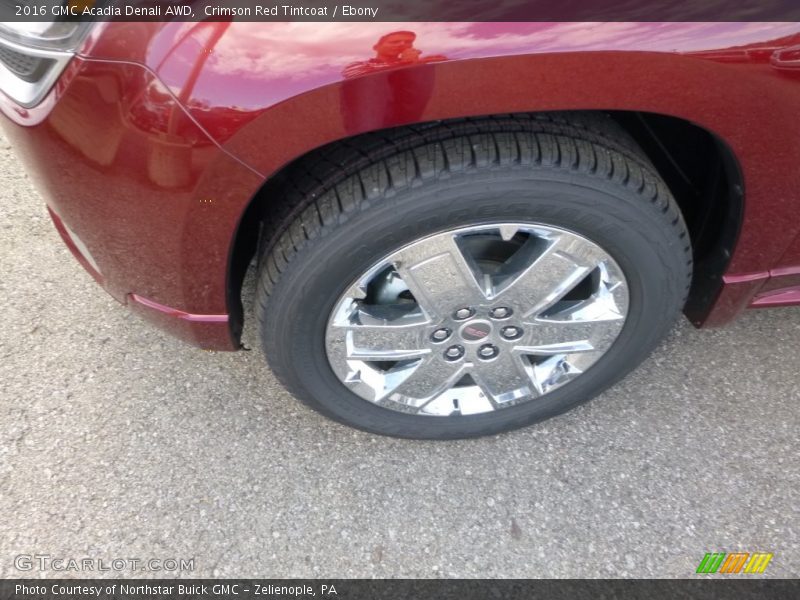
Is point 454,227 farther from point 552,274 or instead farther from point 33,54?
point 33,54

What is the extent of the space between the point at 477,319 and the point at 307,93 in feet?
2.42

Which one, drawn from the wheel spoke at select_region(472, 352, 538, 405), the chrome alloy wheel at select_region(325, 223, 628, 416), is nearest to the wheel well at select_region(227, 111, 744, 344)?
the chrome alloy wheel at select_region(325, 223, 628, 416)

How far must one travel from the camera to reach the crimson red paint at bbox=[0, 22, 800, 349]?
47.4 inches

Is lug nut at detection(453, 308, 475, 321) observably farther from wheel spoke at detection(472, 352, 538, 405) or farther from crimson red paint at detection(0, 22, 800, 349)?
crimson red paint at detection(0, 22, 800, 349)

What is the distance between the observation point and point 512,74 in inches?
49.3

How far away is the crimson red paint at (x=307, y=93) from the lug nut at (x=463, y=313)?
54cm

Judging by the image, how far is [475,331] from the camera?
1.73m

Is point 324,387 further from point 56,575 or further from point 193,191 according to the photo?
point 56,575

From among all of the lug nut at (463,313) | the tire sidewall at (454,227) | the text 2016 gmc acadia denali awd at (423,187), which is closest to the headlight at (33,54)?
the text 2016 gmc acadia denali awd at (423,187)

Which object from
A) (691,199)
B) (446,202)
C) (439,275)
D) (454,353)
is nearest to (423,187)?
(446,202)

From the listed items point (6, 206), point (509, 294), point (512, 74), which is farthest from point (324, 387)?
point (6, 206)

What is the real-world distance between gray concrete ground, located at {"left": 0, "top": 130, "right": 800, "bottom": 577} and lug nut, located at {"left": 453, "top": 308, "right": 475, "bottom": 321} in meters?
0.55

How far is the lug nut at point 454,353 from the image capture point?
1772mm

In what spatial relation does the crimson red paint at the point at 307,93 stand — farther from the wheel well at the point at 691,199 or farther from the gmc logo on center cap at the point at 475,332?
the gmc logo on center cap at the point at 475,332
